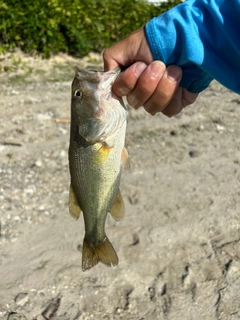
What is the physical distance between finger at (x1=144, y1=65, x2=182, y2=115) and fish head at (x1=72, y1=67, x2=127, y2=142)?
0.51 feet

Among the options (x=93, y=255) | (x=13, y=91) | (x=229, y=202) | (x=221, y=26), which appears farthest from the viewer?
(x=13, y=91)

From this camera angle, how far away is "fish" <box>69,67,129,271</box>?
7.73 ft

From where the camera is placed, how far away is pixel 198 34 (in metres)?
2.32

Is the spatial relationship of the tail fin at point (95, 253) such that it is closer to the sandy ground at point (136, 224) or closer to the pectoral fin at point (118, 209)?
the pectoral fin at point (118, 209)

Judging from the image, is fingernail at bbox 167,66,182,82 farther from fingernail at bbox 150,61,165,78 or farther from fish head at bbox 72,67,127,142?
fish head at bbox 72,67,127,142

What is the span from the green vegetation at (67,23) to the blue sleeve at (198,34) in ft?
17.4

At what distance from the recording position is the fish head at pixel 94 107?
2.35m

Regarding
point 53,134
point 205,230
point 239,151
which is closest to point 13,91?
point 53,134

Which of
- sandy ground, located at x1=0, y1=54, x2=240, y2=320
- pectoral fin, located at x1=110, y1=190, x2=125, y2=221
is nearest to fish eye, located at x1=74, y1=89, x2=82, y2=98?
pectoral fin, located at x1=110, y1=190, x2=125, y2=221

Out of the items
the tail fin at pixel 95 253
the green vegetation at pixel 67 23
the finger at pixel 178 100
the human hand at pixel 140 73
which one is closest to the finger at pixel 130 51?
the human hand at pixel 140 73

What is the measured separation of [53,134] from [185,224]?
1.94 metres

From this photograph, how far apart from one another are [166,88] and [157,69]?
116mm

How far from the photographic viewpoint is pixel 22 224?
425cm

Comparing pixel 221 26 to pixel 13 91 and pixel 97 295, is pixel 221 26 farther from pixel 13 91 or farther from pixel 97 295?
pixel 13 91
